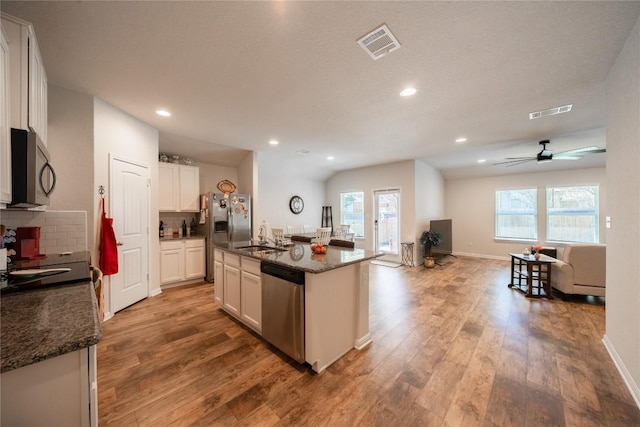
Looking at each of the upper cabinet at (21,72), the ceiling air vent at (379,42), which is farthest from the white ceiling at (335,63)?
the upper cabinet at (21,72)

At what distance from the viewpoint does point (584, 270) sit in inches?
136

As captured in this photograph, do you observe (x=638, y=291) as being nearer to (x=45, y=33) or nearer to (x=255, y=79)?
(x=255, y=79)

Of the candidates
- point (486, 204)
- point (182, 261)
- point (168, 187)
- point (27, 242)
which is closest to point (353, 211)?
point (486, 204)

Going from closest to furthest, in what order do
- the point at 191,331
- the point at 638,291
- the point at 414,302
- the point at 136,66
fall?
the point at 638,291, the point at 136,66, the point at 191,331, the point at 414,302

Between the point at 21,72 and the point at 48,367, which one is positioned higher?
the point at 21,72

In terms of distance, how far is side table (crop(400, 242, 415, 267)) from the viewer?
19.3 ft

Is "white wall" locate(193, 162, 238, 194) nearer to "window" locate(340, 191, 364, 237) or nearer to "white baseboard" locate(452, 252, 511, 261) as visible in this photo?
"window" locate(340, 191, 364, 237)

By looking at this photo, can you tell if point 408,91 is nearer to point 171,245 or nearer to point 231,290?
point 231,290

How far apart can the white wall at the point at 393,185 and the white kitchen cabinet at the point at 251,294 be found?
456 centimetres

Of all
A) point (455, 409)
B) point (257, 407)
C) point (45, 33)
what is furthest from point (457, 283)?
point (45, 33)

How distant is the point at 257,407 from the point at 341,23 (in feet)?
8.98

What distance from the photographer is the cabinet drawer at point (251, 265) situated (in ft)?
8.09

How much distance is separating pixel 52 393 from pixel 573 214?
878 centimetres

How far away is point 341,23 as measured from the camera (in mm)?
1667
